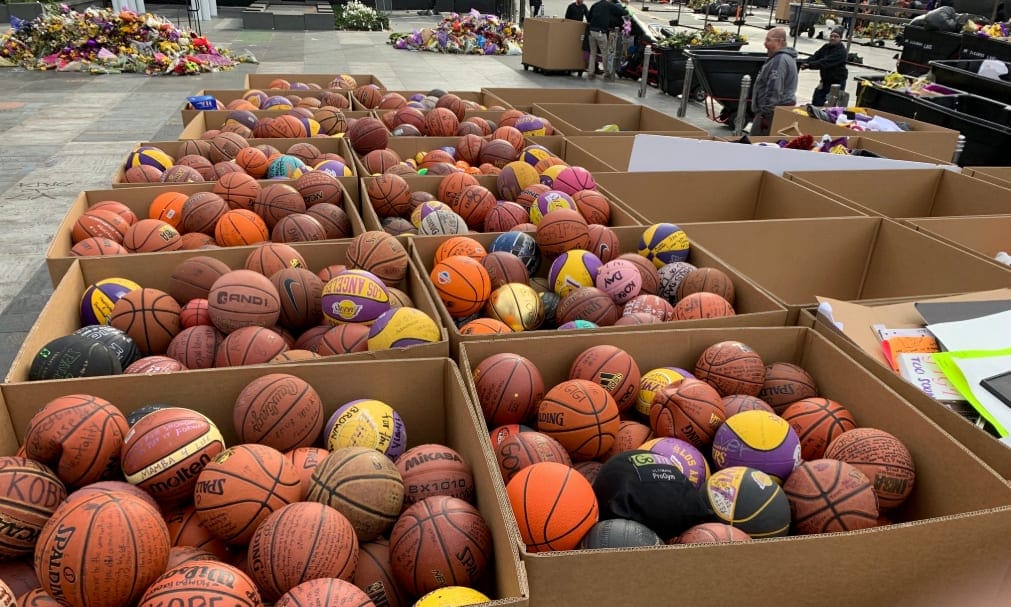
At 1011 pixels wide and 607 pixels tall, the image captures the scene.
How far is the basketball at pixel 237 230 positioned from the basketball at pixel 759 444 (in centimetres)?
289

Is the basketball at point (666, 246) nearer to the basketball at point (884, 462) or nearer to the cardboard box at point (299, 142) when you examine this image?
the basketball at point (884, 462)

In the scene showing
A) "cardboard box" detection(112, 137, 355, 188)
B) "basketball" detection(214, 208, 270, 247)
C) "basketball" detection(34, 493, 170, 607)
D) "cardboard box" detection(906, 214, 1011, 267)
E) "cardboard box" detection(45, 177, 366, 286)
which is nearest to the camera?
"basketball" detection(34, 493, 170, 607)

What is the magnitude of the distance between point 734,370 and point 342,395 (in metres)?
1.58

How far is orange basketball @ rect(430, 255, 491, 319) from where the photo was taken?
10.9 feet

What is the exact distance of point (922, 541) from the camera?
1.83 metres

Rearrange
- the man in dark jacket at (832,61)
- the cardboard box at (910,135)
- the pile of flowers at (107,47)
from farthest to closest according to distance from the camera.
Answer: the pile of flowers at (107,47) → the man in dark jacket at (832,61) → the cardboard box at (910,135)

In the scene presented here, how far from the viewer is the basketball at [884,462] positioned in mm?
2291

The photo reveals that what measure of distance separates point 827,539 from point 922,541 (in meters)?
0.31

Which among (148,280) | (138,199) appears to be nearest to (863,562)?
(148,280)

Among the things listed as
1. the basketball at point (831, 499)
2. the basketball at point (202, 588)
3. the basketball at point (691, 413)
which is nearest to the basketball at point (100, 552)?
the basketball at point (202, 588)

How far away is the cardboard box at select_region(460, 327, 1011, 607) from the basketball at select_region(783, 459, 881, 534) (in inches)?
6.7

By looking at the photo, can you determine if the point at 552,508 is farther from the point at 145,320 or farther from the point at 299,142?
the point at 299,142

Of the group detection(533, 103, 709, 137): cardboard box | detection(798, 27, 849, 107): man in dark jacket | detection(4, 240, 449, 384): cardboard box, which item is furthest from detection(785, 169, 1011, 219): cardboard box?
detection(798, 27, 849, 107): man in dark jacket

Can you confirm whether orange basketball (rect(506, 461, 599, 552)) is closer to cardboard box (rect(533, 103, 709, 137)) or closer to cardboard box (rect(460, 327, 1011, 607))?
cardboard box (rect(460, 327, 1011, 607))
